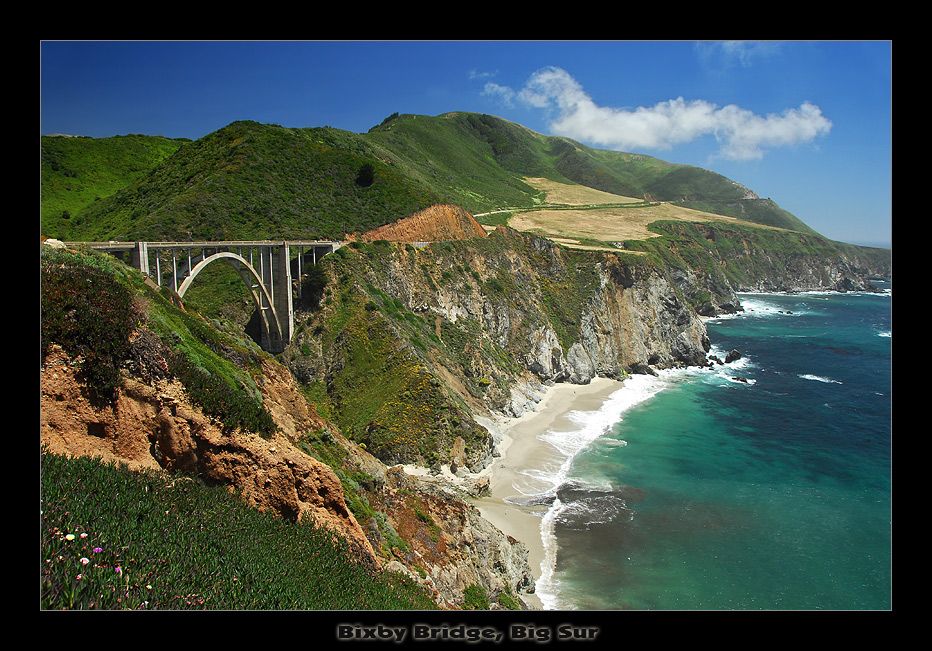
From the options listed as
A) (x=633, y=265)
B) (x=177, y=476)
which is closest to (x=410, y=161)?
(x=633, y=265)

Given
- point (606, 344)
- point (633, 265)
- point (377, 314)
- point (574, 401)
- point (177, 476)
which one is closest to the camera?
point (177, 476)

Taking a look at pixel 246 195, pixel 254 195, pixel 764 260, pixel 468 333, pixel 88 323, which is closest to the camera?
pixel 88 323

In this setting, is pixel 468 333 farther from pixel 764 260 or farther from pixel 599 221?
pixel 764 260

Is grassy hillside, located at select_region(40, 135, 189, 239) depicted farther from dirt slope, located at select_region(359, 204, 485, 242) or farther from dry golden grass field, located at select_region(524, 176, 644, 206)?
dry golden grass field, located at select_region(524, 176, 644, 206)

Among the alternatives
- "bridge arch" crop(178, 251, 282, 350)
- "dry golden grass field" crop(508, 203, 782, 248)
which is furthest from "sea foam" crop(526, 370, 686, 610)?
"dry golden grass field" crop(508, 203, 782, 248)

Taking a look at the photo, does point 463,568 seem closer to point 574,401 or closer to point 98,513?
point 98,513

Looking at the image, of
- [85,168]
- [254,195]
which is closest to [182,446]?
[254,195]
